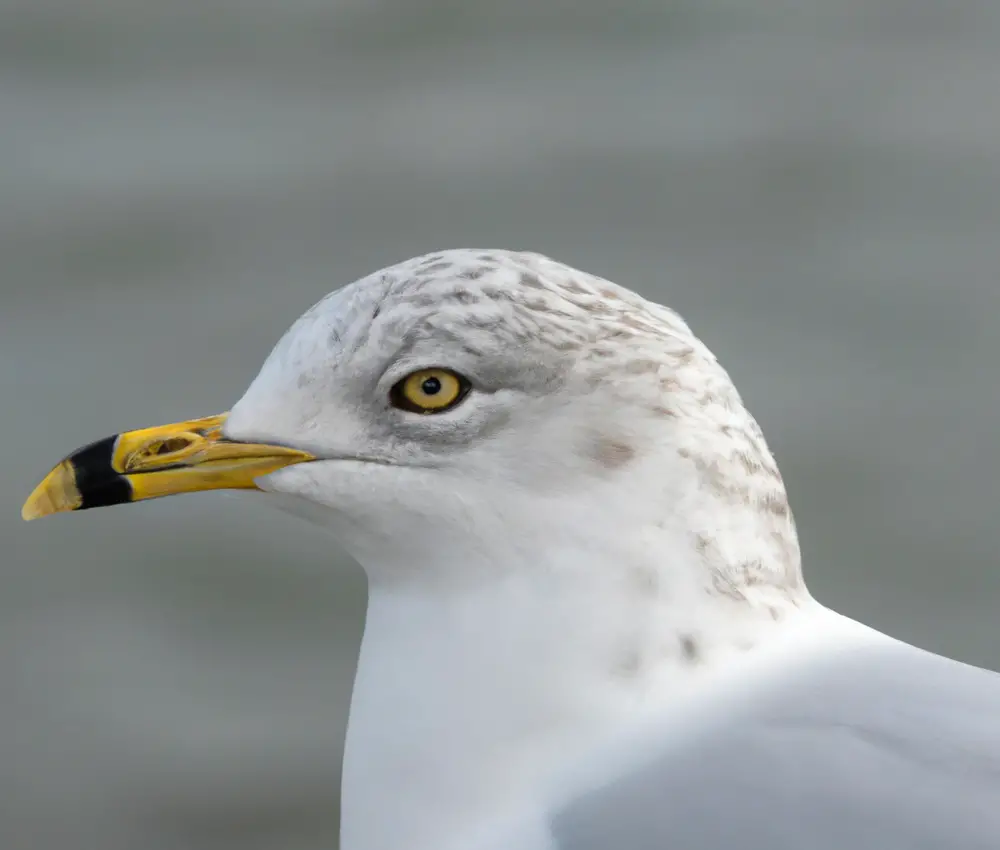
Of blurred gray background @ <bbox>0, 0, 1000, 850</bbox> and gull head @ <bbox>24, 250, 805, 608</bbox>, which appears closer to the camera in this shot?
gull head @ <bbox>24, 250, 805, 608</bbox>

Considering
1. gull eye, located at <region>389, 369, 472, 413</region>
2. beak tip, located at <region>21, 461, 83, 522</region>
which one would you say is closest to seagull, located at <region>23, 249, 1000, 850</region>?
gull eye, located at <region>389, 369, 472, 413</region>

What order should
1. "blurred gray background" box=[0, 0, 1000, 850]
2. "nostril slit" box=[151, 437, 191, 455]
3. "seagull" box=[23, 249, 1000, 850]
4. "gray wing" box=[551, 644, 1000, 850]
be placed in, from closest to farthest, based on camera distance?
"gray wing" box=[551, 644, 1000, 850] → "seagull" box=[23, 249, 1000, 850] → "nostril slit" box=[151, 437, 191, 455] → "blurred gray background" box=[0, 0, 1000, 850]

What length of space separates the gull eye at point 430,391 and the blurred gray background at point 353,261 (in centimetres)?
131

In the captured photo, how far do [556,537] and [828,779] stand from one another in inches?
14.7

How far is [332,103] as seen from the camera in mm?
4188

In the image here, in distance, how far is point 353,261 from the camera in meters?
3.85

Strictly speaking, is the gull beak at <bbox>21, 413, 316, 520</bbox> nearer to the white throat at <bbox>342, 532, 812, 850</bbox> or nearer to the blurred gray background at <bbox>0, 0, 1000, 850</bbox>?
the white throat at <bbox>342, 532, 812, 850</bbox>

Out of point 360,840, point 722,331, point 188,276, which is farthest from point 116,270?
point 360,840

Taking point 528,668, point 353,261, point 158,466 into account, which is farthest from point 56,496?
point 353,261

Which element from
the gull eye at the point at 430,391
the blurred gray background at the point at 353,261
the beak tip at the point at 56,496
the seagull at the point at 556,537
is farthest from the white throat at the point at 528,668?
the blurred gray background at the point at 353,261

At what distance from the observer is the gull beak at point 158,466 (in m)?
2.02

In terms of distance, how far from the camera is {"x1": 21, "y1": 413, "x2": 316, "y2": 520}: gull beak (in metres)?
2.02

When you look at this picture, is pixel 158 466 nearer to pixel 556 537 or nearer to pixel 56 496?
pixel 56 496

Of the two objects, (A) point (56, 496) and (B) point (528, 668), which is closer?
(B) point (528, 668)
